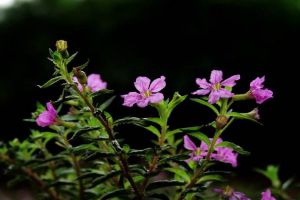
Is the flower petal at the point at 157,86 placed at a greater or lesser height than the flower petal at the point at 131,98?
greater

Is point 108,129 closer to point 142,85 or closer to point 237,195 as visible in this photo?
point 142,85

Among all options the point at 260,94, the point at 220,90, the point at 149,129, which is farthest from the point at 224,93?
the point at 149,129

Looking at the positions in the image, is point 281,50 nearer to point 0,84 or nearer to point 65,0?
point 65,0

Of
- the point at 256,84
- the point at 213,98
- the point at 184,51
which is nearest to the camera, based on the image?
the point at 213,98

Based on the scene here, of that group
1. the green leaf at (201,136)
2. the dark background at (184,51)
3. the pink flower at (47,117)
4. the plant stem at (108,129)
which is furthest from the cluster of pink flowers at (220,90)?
the dark background at (184,51)

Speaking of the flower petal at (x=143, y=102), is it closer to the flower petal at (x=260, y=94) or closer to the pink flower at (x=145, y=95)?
the pink flower at (x=145, y=95)
